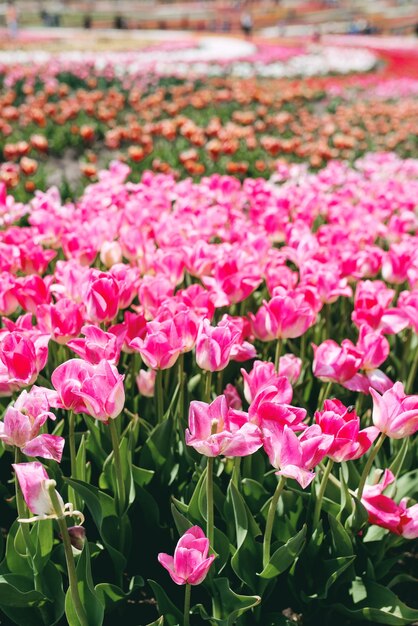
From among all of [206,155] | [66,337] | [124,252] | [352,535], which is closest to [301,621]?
[352,535]

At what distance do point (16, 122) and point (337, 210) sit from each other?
17.9 ft

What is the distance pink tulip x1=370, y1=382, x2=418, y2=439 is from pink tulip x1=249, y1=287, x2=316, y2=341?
1.48ft

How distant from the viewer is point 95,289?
1.74 metres

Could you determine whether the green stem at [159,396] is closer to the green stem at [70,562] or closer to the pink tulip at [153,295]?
the pink tulip at [153,295]

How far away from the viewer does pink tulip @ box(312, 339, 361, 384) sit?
5.53 ft

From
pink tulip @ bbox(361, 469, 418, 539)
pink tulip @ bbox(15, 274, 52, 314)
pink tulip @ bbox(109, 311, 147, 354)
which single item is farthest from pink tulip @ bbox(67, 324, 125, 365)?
pink tulip @ bbox(361, 469, 418, 539)

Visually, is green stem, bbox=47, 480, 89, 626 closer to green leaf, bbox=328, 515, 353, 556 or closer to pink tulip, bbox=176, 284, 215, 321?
green leaf, bbox=328, 515, 353, 556

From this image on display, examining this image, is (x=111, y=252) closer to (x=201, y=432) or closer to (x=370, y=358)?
(x=370, y=358)

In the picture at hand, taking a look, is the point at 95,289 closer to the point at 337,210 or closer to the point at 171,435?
the point at 171,435

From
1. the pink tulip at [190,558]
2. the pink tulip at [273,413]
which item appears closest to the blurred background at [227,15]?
the pink tulip at [273,413]

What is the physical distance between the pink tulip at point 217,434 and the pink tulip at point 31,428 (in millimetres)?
266

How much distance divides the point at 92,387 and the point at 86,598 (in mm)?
475

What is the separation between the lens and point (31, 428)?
50.9 inches

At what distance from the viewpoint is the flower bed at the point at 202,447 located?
133 cm
